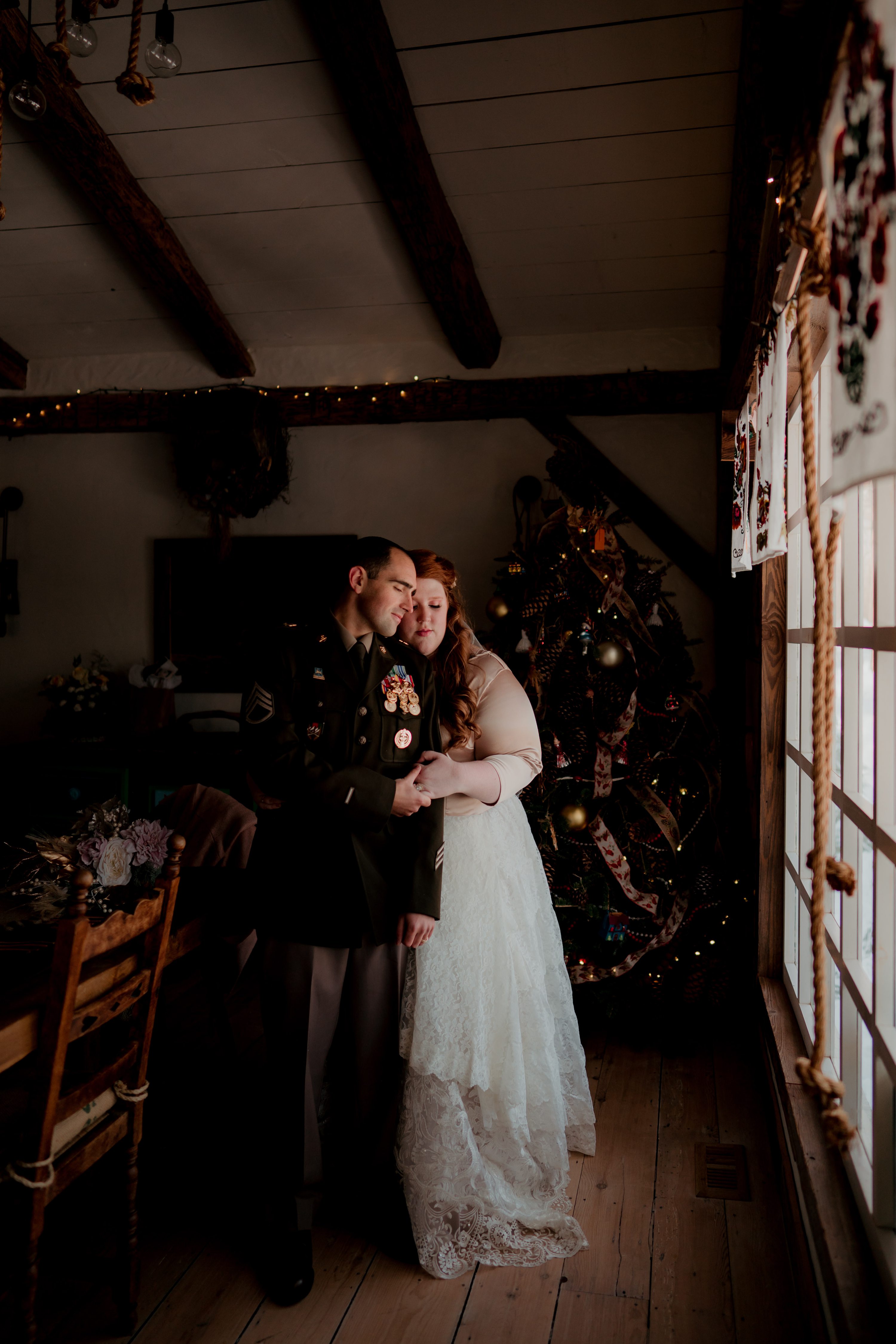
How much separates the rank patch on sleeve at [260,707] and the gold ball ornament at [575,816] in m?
1.34

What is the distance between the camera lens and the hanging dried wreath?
416cm

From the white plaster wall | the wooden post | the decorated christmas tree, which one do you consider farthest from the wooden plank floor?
the white plaster wall

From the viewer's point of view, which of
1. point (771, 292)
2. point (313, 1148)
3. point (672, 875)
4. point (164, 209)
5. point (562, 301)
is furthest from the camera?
point (562, 301)

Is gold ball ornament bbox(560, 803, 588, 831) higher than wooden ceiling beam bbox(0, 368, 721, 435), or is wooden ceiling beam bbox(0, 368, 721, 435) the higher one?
wooden ceiling beam bbox(0, 368, 721, 435)

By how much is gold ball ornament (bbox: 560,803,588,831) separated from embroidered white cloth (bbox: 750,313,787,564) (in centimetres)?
134

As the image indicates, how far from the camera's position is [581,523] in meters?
3.17

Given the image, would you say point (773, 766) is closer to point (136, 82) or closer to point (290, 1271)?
point (290, 1271)

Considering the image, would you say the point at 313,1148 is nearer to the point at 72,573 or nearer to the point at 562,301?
the point at 562,301

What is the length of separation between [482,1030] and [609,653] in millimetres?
1400

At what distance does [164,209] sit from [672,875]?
325 centimetres

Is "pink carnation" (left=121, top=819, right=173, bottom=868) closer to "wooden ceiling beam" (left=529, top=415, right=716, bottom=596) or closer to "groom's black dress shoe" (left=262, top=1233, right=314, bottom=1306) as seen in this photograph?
"groom's black dress shoe" (left=262, top=1233, right=314, bottom=1306)

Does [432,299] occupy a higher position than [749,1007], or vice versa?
[432,299]


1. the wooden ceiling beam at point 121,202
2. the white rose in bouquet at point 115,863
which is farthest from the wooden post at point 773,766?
the wooden ceiling beam at point 121,202

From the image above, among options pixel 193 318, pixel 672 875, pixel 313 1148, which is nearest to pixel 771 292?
pixel 672 875
